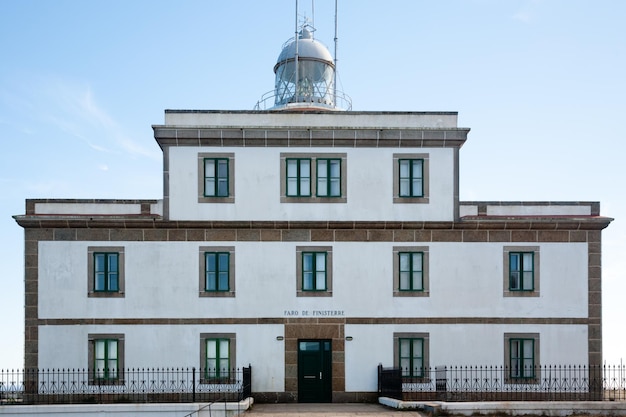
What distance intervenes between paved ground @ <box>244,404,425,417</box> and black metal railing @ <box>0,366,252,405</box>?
1539mm

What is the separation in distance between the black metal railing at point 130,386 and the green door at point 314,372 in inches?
79.7

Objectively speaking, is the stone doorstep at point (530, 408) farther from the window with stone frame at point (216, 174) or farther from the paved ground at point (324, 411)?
the window with stone frame at point (216, 174)

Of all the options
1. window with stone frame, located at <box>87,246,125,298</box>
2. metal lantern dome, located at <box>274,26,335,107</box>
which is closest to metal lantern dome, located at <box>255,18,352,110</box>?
metal lantern dome, located at <box>274,26,335,107</box>

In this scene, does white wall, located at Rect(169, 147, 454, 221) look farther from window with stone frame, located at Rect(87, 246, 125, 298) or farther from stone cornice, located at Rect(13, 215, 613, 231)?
window with stone frame, located at Rect(87, 246, 125, 298)

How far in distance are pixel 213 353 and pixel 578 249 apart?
14.9 metres

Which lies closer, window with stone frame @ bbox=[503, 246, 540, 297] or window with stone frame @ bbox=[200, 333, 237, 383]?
window with stone frame @ bbox=[200, 333, 237, 383]

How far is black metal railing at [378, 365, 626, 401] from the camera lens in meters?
23.4

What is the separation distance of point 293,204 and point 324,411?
778 centimetres

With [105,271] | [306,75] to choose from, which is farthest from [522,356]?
[105,271]

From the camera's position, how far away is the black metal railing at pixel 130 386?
23.0 m

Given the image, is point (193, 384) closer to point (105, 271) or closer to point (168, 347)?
point (168, 347)

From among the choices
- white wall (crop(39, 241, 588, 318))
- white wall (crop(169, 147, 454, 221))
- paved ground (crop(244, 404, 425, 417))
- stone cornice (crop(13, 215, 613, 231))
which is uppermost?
white wall (crop(169, 147, 454, 221))

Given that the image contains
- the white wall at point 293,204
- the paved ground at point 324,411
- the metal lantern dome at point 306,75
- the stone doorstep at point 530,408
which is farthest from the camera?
the metal lantern dome at point 306,75

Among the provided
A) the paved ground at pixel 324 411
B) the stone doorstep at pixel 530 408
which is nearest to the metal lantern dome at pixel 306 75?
the paved ground at pixel 324 411
